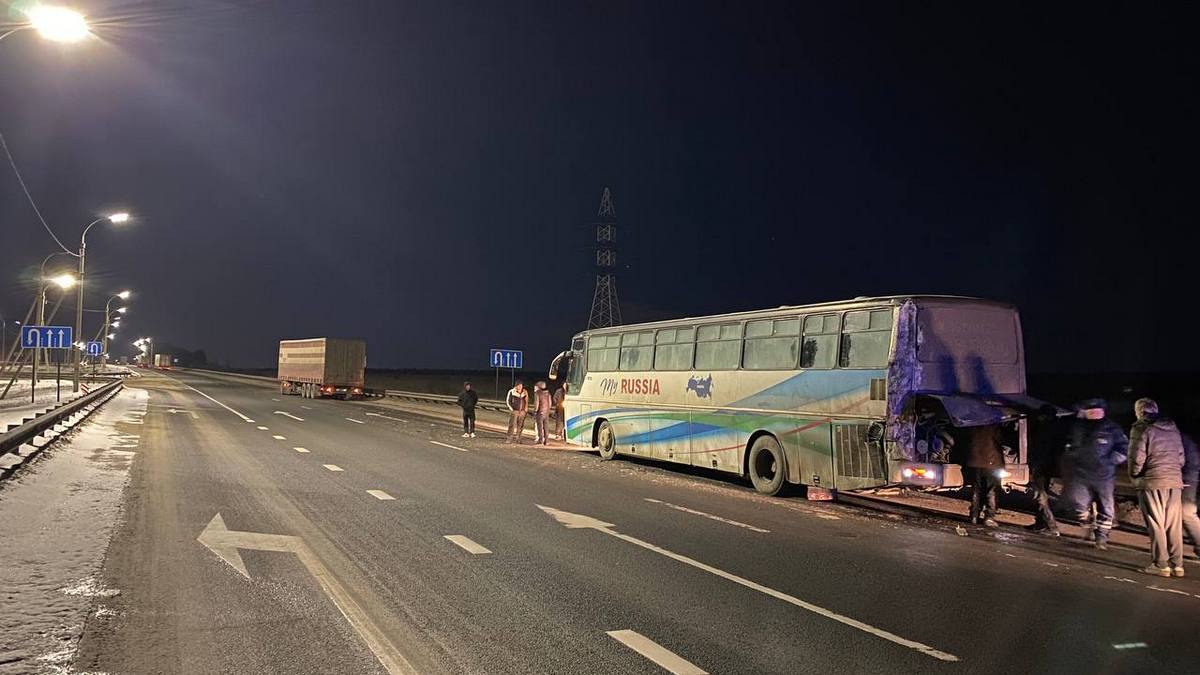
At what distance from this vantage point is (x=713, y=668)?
5.43 m

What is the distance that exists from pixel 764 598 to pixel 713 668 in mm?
2045

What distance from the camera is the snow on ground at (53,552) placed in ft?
18.4

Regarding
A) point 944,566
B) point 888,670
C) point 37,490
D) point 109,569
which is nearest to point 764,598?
point 888,670

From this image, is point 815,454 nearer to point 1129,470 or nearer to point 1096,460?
point 1096,460

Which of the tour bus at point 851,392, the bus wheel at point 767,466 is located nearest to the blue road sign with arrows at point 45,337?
the tour bus at point 851,392

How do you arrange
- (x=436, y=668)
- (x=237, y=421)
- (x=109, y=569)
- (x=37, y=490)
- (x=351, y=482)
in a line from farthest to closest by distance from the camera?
1. (x=237, y=421)
2. (x=351, y=482)
3. (x=37, y=490)
4. (x=109, y=569)
5. (x=436, y=668)

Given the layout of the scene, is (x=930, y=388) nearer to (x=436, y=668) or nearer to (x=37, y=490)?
(x=436, y=668)

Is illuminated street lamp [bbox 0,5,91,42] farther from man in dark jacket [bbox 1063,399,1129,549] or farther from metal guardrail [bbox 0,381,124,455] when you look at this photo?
man in dark jacket [bbox 1063,399,1129,549]

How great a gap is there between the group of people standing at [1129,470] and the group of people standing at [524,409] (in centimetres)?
1445

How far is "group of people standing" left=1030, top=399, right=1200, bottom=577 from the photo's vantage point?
29.3 ft

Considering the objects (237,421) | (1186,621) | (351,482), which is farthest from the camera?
(237,421)

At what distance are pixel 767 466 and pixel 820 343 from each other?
8.48ft

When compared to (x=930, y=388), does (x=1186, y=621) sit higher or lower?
lower

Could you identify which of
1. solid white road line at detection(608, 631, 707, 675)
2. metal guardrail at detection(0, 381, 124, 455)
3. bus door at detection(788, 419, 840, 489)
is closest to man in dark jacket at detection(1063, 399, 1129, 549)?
bus door at detection(788, 419, 840, 489)
